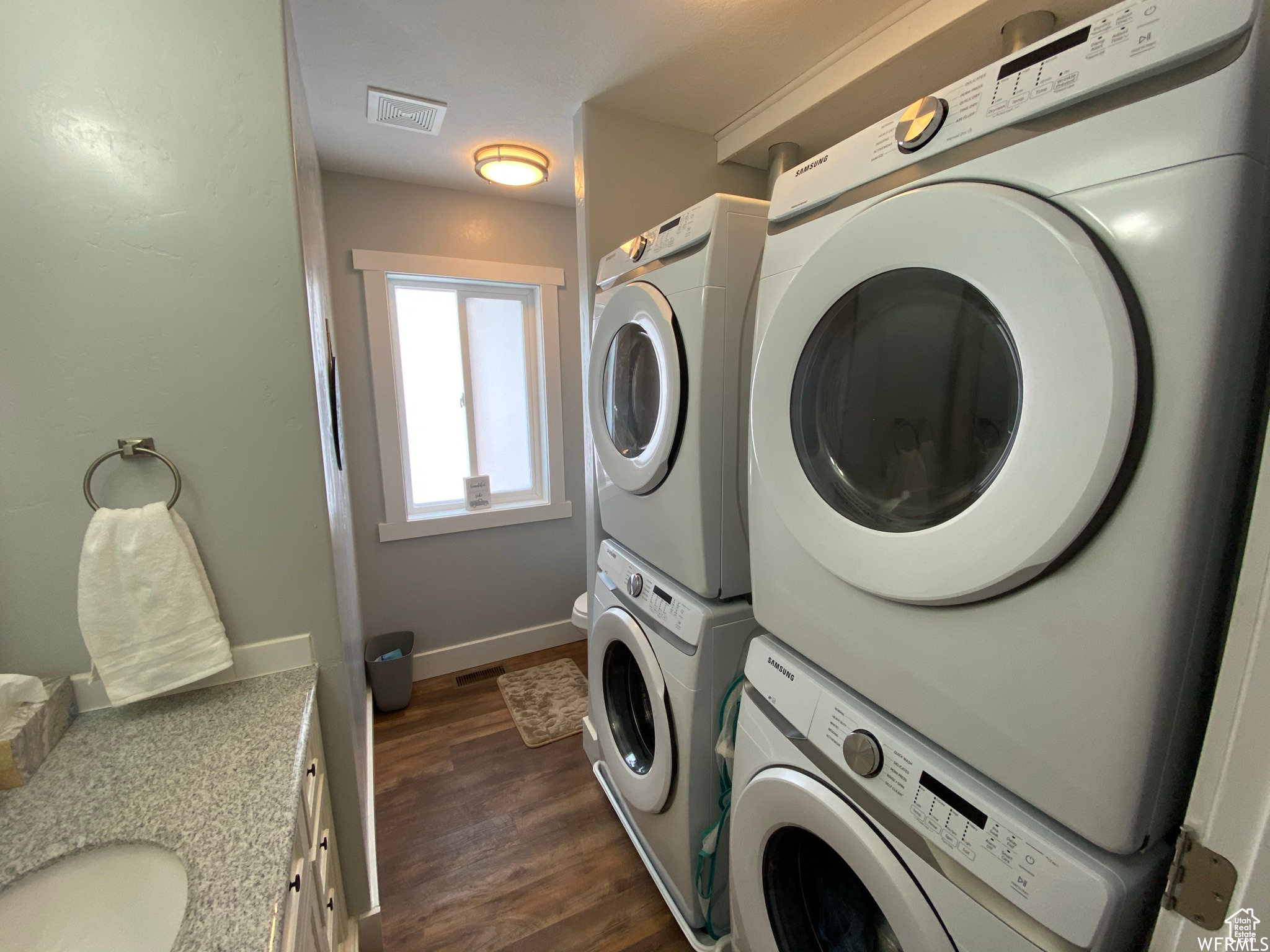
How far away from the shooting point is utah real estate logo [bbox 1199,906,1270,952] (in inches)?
18.0

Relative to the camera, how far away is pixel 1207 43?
43 cm

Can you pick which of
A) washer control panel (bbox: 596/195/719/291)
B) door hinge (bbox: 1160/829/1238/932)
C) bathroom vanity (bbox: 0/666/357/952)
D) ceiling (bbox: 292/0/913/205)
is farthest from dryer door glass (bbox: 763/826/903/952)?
ceiling (bbox: 292/0/913/205)

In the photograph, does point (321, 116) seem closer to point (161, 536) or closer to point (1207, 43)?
point (161, 536)

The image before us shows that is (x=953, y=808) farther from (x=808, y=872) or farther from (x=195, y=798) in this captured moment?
(x=195, y=798)

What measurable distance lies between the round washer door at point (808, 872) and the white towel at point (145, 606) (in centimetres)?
103

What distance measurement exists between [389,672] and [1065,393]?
7.96 ft

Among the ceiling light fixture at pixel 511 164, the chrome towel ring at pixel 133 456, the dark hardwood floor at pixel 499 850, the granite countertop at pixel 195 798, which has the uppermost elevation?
the ceiling light fixture at pixel 511 164

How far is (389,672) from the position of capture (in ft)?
7.35

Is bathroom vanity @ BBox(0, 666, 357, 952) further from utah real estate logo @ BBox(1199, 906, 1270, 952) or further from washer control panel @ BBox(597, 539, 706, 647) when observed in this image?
Answer: utah real estate logo @ BBox(1199, 906, 1270, 952)

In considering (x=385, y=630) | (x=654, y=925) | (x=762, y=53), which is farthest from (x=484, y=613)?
(x=762, y=53)

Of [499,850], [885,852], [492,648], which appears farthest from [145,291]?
[492,648]

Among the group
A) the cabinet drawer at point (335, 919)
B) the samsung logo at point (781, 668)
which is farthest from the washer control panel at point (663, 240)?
the cabinet drawer at point (335, 919)

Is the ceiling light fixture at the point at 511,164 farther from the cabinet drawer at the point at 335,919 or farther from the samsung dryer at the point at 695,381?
the cabinet drawer at the point at 335,919

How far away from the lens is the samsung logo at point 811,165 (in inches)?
31.0
